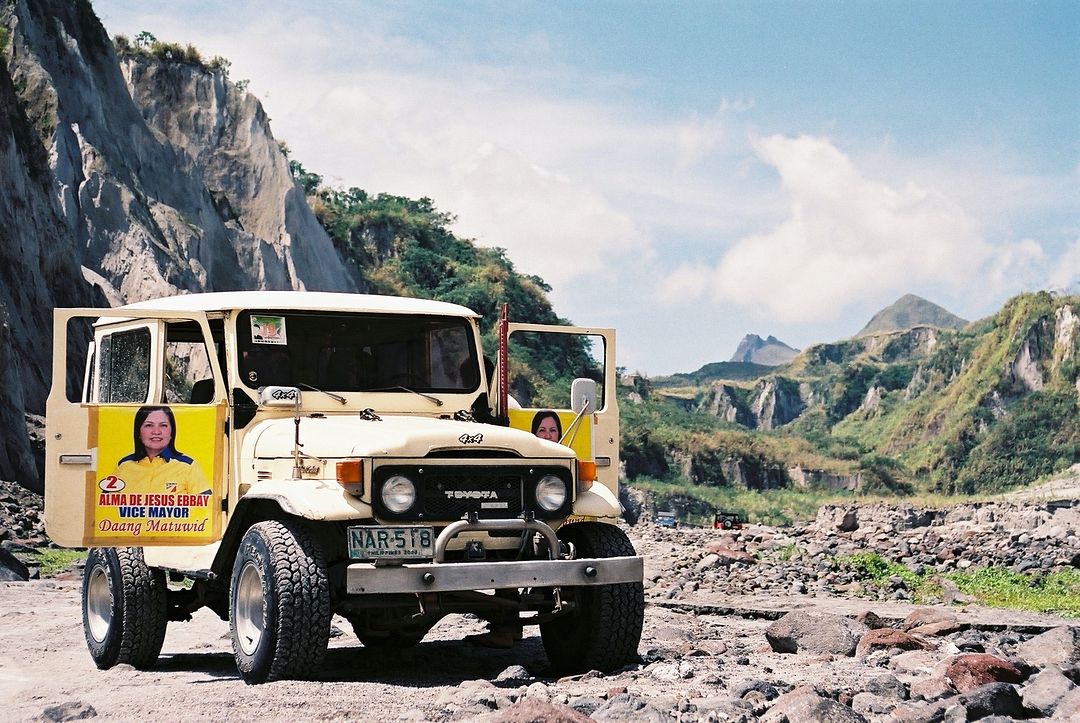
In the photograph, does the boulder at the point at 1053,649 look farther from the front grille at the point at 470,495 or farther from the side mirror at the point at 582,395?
the front grille at the point at 470,495

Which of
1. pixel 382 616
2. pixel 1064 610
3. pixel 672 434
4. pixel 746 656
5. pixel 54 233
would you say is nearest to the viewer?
pixel 382 616

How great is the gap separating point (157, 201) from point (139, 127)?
252 cm

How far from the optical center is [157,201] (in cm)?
4419

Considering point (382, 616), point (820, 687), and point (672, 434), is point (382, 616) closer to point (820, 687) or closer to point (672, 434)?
point (820, 687)

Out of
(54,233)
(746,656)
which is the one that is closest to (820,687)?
(746,656)

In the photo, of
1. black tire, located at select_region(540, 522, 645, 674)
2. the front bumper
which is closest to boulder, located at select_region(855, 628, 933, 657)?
black tire, located at select_region(540, 522, 645, 674)

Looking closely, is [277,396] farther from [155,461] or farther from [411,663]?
[411,663]

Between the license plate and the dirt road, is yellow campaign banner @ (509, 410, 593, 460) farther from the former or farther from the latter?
the license plate

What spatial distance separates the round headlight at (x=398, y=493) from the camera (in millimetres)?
7832

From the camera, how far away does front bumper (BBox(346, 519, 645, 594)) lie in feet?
25.0

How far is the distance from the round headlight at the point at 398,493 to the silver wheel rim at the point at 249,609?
2.75 feet

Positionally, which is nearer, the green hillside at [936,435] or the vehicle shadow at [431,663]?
the vehicle shadow at [431,663]

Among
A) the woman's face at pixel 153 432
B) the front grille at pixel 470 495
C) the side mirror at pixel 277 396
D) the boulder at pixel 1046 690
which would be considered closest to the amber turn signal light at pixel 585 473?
the front grille at pixel 470 495

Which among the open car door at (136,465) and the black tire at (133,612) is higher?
the open car door at (136,465)
